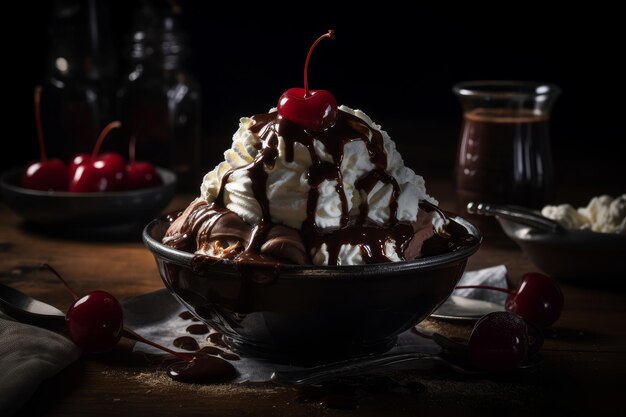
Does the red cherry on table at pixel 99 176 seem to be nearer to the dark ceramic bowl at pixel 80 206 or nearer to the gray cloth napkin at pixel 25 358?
the dark ceramic bowl at pixel 80 206

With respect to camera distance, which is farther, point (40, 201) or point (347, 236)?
point (40, 201)

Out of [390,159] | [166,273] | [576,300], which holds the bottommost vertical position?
[576,300]

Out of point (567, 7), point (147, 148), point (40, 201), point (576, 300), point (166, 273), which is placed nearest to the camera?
point (166, 273)

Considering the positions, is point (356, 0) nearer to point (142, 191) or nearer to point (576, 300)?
point (142, 191)

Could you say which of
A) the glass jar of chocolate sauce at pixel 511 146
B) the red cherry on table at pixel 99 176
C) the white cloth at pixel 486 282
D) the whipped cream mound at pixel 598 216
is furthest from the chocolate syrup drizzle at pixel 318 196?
the red cherry on table at pixel 99 176

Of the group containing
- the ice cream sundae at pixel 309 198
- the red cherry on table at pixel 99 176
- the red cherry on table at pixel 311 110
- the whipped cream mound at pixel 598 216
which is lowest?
the red cherry on table at pixel 99 176

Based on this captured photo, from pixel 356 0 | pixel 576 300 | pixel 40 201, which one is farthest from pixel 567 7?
pixel 40 201

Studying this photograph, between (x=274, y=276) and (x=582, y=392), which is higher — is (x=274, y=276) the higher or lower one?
the higher one
